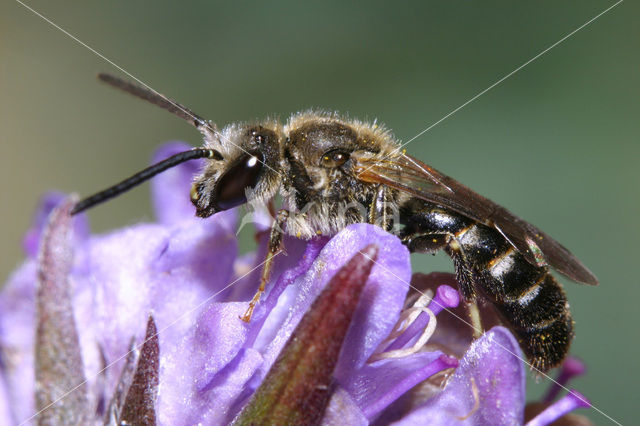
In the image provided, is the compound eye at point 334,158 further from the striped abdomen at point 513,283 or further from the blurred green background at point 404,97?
the blurred green background at point 404,97

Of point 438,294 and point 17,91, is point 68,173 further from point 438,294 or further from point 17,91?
point 438,294

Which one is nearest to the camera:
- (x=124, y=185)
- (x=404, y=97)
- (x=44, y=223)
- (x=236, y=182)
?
(x=124, y=185)

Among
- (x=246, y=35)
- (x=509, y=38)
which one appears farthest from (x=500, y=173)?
(x=246, y=35)

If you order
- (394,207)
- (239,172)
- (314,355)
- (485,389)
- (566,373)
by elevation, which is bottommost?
(566,373)

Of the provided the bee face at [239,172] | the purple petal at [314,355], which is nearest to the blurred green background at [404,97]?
the bee face at [239,172]

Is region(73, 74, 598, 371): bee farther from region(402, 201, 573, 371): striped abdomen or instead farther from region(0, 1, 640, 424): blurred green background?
region(0, 1, 640, 424): blurred green background

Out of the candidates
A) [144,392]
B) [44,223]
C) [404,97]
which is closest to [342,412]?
[144,392]

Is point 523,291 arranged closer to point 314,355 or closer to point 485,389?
point 485,389
